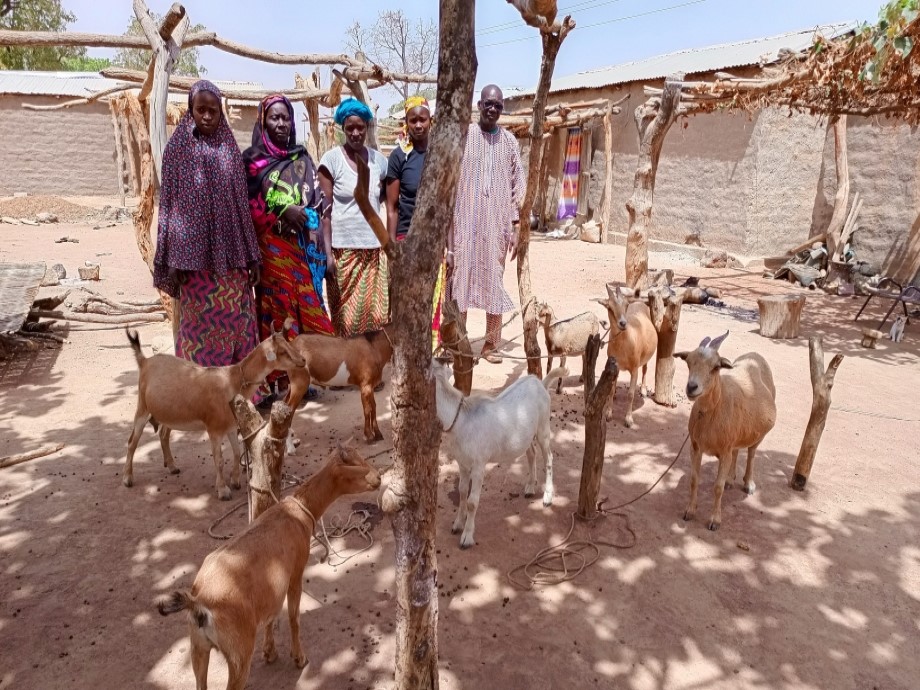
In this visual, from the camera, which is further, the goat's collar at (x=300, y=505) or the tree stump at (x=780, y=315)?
the tree stump at (x=780, y=315)

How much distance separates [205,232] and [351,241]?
3.91 ft

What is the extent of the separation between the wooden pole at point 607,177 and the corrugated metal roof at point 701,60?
3.41 feet

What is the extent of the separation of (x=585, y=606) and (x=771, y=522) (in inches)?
67.7

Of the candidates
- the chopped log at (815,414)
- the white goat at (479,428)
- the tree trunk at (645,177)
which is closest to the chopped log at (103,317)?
the white goat at (479,428)

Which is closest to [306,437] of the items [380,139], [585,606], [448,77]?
[585,606]

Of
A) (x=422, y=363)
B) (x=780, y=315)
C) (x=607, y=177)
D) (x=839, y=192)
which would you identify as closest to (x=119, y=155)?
(x=607, y=177)

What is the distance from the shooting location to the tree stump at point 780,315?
Answer: 8531mm

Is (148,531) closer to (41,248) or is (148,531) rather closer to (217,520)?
(217,520)

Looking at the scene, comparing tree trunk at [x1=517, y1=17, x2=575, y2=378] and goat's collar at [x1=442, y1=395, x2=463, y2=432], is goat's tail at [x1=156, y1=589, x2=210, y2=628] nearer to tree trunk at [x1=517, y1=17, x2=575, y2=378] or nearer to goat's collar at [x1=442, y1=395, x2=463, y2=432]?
goat's collar at [x1=442, y1=395, x2=463, y2=432]

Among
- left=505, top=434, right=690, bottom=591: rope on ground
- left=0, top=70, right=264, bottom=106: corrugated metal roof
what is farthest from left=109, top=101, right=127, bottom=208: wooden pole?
left=505, top=434, right=690, bottom=591: rope on ground

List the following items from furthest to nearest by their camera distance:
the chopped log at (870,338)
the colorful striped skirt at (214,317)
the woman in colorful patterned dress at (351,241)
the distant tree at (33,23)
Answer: the distant tree at (33,23)
the chopped log at (870,338)
the woman in colorful patterned dress at (351,241)
the colorful striped skirt at (214,317)

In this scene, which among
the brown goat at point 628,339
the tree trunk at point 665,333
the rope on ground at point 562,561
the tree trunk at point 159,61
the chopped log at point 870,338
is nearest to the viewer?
the rope on ground at point 562,561

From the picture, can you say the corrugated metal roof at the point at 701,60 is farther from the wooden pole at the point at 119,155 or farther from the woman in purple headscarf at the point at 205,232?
the wooden pole at the point at 119,155

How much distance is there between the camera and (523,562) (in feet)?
12.1
